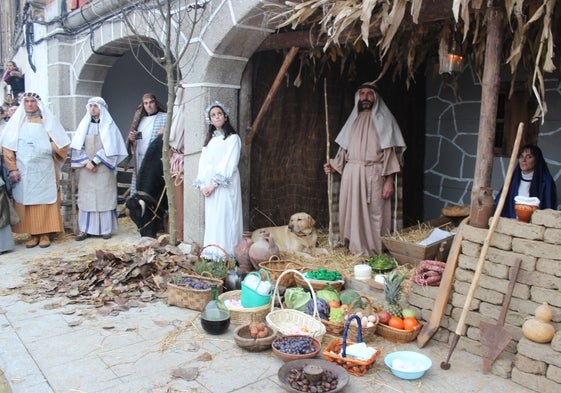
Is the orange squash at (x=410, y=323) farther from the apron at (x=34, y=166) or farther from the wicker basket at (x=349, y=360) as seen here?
the apron at (x=34, y=166)

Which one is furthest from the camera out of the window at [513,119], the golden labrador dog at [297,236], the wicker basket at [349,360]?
the window at [513,119]

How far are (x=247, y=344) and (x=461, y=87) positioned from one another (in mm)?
5568

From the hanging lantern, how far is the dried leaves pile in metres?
3.34

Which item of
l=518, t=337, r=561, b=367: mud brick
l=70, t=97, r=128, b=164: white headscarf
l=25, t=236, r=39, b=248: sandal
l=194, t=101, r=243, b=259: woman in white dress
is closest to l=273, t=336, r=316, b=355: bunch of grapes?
l=518, t=337, r=561, b=367: mud brick

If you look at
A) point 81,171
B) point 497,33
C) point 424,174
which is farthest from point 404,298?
point 81,171

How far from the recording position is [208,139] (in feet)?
20.6

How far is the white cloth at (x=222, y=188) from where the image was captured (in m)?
Answer: 6.07

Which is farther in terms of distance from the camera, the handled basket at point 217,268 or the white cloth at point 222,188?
the white cloth at point 222,188

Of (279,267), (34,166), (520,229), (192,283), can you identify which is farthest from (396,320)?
(34,166)

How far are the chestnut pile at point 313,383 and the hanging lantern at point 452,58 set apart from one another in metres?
3.25

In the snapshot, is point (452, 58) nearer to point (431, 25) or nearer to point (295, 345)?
point (431, 25)

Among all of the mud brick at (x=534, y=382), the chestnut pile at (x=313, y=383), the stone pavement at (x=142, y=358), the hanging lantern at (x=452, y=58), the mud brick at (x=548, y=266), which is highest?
the hanging lantern at (x=452, y=58)

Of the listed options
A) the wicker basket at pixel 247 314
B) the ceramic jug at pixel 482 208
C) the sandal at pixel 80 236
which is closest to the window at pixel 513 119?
the ceramic jug at pixel 482 208

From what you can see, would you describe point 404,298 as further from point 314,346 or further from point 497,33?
point 497,33
